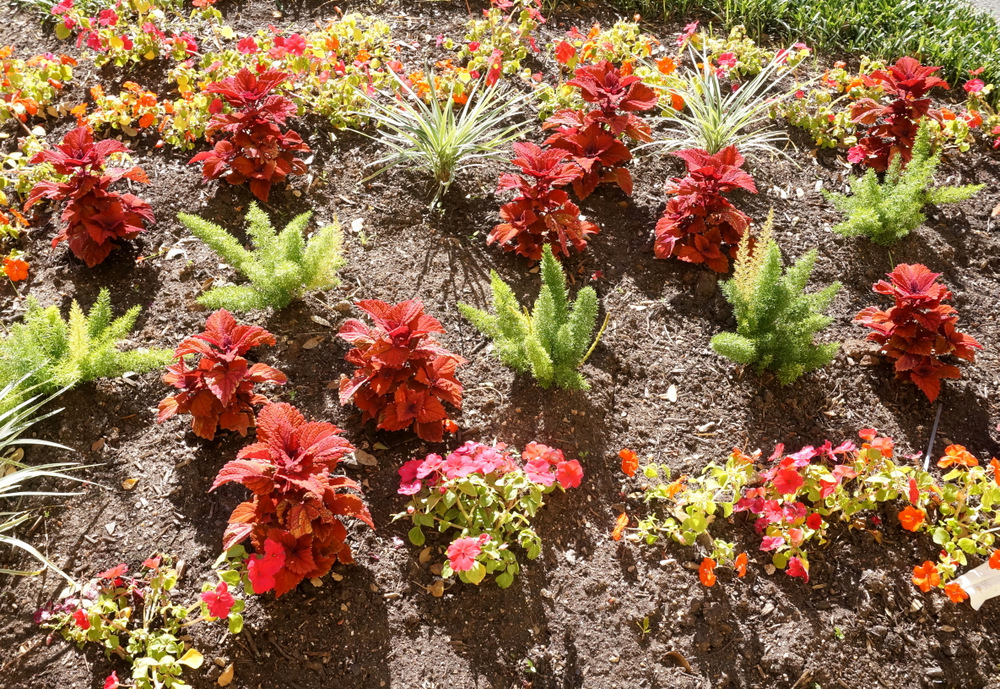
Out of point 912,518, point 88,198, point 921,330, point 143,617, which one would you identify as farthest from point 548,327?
point 88,198

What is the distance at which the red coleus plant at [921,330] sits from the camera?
2922mm

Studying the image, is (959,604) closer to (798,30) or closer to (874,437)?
(874,437)

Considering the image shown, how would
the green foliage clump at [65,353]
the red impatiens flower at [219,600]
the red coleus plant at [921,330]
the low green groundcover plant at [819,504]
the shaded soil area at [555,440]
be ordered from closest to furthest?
the red impatiens flower at [219,600] < the shaded soil area at [555,440] < the low green groundcover plant at [819,504] < the green foliage clump at [65,353] < the red coleus plant at [921,330]

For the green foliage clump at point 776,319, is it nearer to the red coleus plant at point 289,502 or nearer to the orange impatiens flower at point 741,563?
the orange impatiens flower at point 741,563

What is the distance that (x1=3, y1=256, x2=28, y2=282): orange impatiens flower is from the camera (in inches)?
123

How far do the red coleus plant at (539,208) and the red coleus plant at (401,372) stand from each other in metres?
0.73

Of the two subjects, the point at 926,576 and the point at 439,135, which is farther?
the point at 439,135

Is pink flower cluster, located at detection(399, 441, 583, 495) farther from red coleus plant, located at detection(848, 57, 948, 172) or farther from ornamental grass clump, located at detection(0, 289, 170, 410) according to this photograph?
red coleus plant, located at detection(848, 57, 948, 172)

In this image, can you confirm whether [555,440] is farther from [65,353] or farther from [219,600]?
[65,353]

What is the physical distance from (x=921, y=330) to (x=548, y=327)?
1.50m

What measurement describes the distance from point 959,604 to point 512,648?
157cm

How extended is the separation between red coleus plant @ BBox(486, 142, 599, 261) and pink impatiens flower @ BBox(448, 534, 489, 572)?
137 cm

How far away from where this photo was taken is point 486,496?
8.25 feet

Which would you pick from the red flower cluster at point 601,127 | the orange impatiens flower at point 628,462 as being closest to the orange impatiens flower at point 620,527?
the orange impatiens flower at point 628,462
